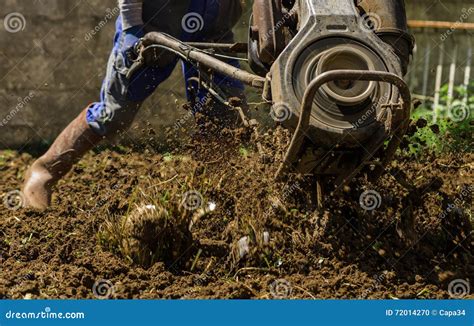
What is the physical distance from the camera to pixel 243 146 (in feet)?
14.8

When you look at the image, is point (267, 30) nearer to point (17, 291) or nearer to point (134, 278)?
point (134, 278)

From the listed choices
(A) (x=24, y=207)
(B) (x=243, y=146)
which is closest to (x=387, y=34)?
(B) (x=243, y=146)
